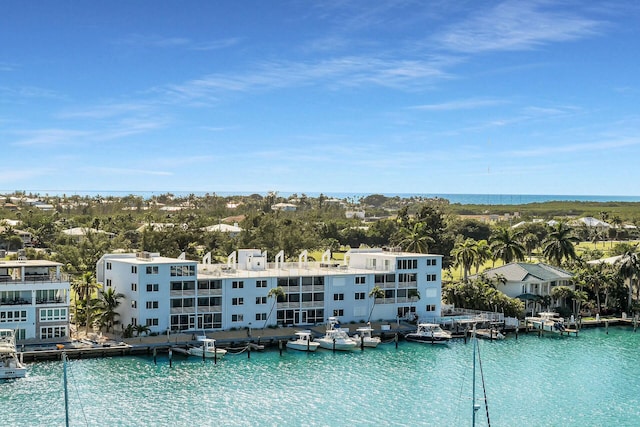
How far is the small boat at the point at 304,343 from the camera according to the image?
7638 cm

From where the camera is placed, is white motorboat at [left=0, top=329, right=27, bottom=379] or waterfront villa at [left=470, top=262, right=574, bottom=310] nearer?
white motorboat at [left=0, top=329, right=27, bottom=379]

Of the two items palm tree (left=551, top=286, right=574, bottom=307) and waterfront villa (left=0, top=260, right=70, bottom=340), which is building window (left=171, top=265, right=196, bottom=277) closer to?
waterfront villa (left=0, top=260, right=70, bottom=340)

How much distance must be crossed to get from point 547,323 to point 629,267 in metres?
15.7

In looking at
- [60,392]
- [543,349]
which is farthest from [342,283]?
[60,392]

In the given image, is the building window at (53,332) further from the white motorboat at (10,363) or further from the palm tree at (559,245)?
the palm tree at (559,245)

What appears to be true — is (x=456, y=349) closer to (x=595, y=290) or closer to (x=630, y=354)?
(x=630, y=354)

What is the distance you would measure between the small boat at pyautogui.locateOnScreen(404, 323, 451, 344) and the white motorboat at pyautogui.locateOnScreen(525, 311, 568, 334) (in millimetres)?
13749

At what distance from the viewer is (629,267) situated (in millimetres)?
99250

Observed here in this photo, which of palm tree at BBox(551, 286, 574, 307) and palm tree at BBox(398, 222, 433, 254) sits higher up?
palm tree at BBox(398, 222, 433, 254)

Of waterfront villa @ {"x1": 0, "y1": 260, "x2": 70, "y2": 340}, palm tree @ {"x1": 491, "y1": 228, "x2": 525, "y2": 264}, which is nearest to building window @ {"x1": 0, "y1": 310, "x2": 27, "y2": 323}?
waterfront villa @ {"x1": 0, "y1": 260, "x2": 70, "y2": 340}

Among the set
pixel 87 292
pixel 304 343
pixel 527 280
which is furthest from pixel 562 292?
pixel 87 292

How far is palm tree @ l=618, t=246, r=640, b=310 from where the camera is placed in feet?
326

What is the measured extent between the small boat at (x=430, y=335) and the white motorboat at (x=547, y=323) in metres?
13.7

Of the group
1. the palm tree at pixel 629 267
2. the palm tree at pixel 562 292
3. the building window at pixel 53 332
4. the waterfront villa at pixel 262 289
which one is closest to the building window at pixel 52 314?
the building window at pixel 53 332
